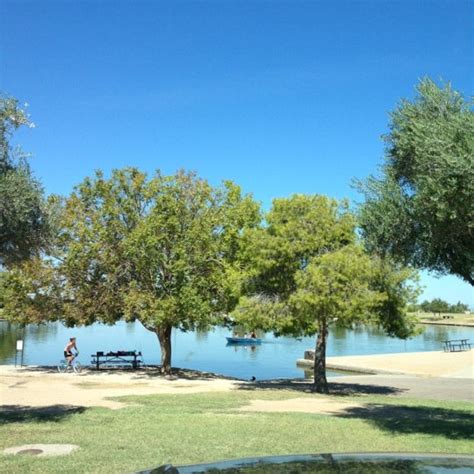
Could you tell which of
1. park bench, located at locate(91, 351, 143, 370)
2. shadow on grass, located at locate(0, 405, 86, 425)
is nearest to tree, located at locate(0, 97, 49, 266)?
shadow on grass, located at locate(0, 405, 86, 425)

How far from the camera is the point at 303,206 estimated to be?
65.2 ft

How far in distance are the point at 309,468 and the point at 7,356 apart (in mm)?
40201

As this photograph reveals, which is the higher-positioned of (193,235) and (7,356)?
(193,235)

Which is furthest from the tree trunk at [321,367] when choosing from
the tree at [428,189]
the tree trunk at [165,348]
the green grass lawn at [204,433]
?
the tree at [428,189]

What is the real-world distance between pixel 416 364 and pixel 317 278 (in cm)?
1892

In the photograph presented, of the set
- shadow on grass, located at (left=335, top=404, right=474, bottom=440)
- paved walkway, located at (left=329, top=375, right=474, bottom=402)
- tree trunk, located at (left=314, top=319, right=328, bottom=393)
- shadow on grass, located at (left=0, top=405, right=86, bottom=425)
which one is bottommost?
paved walkway, located at (left=329, top=375, right=474, bottom=402)

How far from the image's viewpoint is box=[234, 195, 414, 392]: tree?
1773 centimetres

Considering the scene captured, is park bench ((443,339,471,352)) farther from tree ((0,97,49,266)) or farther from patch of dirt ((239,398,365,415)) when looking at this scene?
tree ((0,97,49,266))

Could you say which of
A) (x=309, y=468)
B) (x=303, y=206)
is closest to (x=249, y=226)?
(x=303, y=206)

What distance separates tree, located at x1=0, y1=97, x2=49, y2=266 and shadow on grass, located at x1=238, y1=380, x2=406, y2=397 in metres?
10.7

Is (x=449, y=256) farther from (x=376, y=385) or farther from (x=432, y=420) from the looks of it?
(x=376, y=385)

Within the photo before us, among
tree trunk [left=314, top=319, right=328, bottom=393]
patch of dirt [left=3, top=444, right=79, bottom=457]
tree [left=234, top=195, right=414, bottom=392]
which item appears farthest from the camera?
tree trunk [left=314, top=319, right=328, bottom=393]

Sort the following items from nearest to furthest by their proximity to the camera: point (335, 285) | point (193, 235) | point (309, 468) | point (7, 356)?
point (309, 468) < point (335, 285) < point (193, 235) < point (7, 356)

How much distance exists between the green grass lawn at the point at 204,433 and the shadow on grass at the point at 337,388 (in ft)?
16.1
